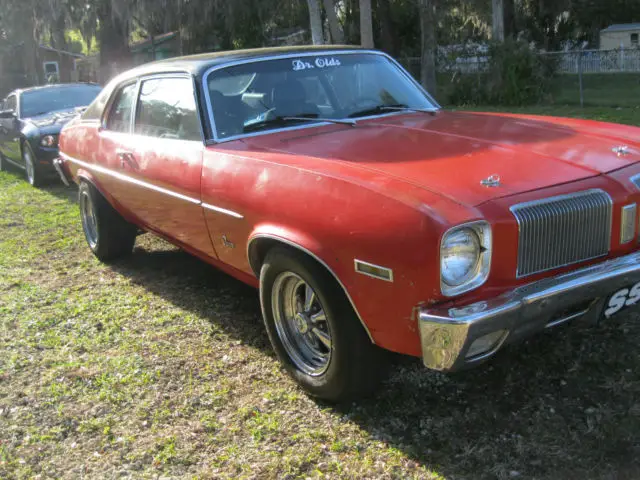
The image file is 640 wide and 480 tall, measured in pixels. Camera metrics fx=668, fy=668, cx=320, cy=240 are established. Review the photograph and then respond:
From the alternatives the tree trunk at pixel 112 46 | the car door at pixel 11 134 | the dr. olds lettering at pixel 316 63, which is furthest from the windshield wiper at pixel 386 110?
the tree trunk at pixel 112 46

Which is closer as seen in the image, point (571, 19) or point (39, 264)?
point (39, 264)

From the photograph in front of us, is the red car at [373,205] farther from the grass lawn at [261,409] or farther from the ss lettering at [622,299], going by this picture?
the grass lawn at [261,409]

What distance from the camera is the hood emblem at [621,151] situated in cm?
324

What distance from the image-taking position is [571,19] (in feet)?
133

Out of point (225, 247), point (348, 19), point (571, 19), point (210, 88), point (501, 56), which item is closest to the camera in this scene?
point (225, 247)

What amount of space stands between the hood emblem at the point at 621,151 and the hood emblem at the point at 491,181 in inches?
31.4

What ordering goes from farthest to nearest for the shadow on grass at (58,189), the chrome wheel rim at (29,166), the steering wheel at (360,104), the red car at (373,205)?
the chrome wheel rim at (29,166) < the shadow on grass at (58,189) < the steering wheel at (360,104) < the red car at (373,205)

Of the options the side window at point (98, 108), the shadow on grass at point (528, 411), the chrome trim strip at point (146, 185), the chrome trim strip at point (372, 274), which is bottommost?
the shadow on grass at point (528, 411)

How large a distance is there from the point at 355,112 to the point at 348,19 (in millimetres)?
24399

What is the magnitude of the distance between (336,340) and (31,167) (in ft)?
27.6

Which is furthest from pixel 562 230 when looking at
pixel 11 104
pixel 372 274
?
pixel 11 104

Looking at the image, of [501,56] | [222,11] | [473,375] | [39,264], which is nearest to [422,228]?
[473,375]

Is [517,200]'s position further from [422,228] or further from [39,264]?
[39,264]

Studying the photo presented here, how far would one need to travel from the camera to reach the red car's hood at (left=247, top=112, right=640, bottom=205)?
9.37 ft
